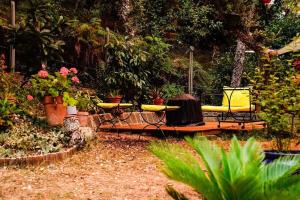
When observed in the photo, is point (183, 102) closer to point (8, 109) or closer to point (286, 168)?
point (8, 109)

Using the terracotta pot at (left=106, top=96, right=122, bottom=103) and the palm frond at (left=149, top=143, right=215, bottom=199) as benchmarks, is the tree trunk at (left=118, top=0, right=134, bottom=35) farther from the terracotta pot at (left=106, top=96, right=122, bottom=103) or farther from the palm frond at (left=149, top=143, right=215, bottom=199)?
the palm frond at (left=149, top=143, right=215, bottom=199)

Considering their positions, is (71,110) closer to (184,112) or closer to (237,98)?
(184,112)

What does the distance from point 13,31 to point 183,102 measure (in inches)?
154

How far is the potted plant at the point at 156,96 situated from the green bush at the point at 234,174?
8730mm

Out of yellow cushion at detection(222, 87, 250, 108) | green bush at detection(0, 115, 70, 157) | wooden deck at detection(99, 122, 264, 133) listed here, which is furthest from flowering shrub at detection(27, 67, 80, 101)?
yellow cushion at detection(222, 87, 250, 108)

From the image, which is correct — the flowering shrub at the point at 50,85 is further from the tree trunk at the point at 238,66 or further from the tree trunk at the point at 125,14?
the tree trunk at the point at 238,66

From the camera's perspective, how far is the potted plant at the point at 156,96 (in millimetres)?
11320

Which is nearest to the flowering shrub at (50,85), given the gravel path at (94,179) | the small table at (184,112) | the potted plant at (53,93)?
the potted plant at (53,93)

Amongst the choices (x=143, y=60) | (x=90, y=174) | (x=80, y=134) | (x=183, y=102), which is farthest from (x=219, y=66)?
(x=90, y=174)

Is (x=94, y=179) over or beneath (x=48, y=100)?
beneath

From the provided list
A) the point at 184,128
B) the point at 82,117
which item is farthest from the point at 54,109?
the point at 184,128

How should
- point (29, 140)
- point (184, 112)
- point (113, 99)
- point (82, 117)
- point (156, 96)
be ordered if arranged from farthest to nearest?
point (156, 96), point (113, 99), point (184, 112), point (82, 117), point (29, 140)

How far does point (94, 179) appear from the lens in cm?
568

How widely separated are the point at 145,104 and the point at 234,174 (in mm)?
9060
